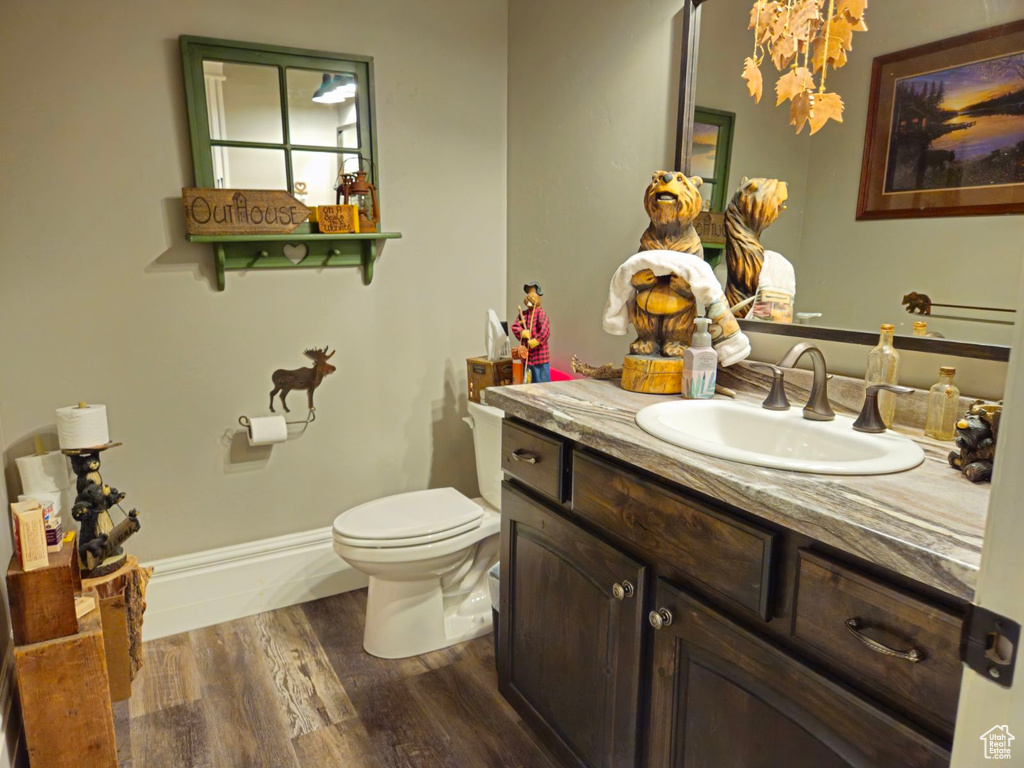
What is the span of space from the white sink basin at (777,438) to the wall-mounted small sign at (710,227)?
469 millimetres

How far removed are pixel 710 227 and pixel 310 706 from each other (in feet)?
5.67

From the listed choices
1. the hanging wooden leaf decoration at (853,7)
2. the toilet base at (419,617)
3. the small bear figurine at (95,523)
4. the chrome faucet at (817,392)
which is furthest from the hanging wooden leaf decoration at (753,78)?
the small bear figurine at (95,523)

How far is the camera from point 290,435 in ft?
8.00

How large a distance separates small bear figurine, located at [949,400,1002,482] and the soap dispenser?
0.57 m

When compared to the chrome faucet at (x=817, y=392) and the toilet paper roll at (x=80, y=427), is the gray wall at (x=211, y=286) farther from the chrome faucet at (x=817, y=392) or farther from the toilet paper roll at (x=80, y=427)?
the chrome faucet at (x=817, y=392)

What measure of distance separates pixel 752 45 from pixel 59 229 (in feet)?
6.59

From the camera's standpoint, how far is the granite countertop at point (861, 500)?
78 centimetres

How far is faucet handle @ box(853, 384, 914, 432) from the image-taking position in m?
1.24

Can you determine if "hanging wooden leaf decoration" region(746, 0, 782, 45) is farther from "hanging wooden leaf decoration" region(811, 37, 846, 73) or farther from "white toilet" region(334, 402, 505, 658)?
"white toilet" region(334, 402, 505, 658)

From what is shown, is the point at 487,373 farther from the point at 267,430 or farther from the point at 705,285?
the point at 705,285

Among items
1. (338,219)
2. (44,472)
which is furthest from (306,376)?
(44,472)

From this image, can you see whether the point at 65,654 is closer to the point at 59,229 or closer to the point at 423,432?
the point at 59,229

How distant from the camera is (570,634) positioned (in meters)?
1.47

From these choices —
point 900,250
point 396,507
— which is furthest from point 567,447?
point 396,507
